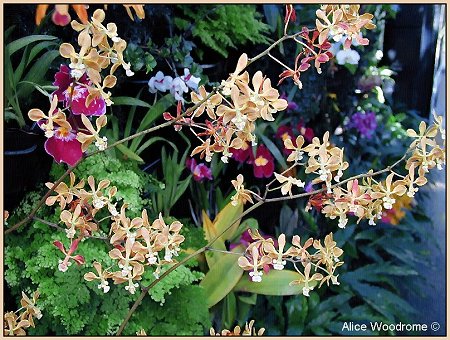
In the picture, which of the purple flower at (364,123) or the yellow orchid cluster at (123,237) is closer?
the yellow orchid cluster at (123,237)

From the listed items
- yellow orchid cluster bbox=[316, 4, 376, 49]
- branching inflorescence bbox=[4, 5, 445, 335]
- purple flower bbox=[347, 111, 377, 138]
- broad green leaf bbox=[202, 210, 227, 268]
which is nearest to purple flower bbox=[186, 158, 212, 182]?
broad green leaf bbox=[202, 210, 227, 268]

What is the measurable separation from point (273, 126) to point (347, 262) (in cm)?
59

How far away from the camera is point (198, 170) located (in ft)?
4.21

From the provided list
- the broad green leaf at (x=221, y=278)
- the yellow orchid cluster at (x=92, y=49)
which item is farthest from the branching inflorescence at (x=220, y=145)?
the broad green leaf at (x=221, y=278)

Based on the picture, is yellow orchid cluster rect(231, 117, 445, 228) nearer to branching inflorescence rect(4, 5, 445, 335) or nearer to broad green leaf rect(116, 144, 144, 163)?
branching inflorescence rect(4, 5, 445, 335)

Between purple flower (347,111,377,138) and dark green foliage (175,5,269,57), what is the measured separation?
2.50ft

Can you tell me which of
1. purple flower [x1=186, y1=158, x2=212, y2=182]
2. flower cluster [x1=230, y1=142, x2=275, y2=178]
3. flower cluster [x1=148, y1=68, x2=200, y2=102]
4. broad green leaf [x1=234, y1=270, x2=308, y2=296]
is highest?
flower cluster [x1=148, y1=68, x2=200, y2=102]

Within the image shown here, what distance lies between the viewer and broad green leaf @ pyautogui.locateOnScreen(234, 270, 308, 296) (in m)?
1.21

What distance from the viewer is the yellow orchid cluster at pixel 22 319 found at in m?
0.85

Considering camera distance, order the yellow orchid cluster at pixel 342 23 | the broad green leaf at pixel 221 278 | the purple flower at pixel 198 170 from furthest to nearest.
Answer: the purple flower at pixel 198 170 → the broad green leaf at pixel 221 278 → the yellow orchid cluster at pixel 342 23

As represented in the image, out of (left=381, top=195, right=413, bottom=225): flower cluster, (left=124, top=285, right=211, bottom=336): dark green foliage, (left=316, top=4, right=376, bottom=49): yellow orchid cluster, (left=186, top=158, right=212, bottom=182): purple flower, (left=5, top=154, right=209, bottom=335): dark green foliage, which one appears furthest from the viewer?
(left=381, top=195, right=413, bottom=225): flower cluster

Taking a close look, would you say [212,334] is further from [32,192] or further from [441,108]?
[441,108]

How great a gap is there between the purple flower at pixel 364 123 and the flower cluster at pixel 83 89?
1.34 m

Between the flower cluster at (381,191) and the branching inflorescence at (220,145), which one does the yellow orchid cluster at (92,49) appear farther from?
the flower cluster at (381,191)
